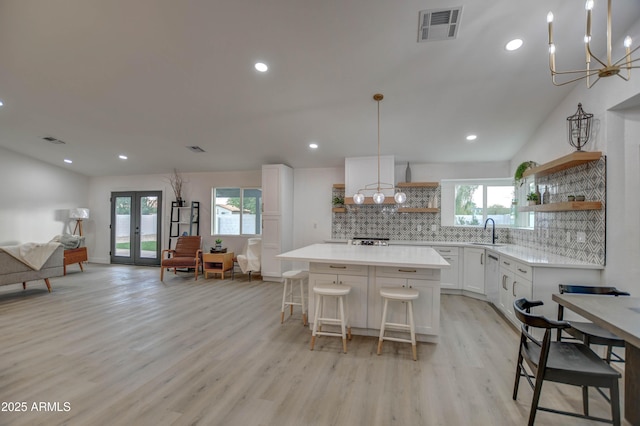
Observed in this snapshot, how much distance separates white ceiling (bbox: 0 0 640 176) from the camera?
8.55ft

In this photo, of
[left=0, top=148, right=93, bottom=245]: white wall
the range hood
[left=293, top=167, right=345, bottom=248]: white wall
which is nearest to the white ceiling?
the range hood

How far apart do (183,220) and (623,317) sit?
7.67 m

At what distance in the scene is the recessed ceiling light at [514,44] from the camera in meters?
2.74

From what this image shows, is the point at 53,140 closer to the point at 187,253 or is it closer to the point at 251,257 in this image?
the point at 187,253

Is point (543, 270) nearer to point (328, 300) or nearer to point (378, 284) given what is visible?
point (378, 284)

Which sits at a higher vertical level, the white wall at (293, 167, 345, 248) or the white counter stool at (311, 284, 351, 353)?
the white wall at (293, 167, 345, 248)

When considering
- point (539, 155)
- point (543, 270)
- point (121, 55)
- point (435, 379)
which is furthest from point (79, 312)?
point (539, 155)

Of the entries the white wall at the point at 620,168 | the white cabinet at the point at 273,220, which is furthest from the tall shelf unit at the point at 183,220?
the white wall at the point at 620,168

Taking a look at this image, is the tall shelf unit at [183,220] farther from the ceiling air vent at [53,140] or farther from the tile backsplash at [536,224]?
the tile backsplash at [536,224]

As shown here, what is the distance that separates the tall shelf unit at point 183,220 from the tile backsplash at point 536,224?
11.7 ft

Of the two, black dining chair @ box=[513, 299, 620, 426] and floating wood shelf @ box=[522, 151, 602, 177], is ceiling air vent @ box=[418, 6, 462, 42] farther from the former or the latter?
black dining chair @ box=[513, 299, 620, 426]

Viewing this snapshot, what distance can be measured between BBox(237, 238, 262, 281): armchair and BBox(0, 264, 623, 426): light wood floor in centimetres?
200

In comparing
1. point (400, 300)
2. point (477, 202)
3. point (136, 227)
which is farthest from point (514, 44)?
point (136, 227)

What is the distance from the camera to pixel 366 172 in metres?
5.42
